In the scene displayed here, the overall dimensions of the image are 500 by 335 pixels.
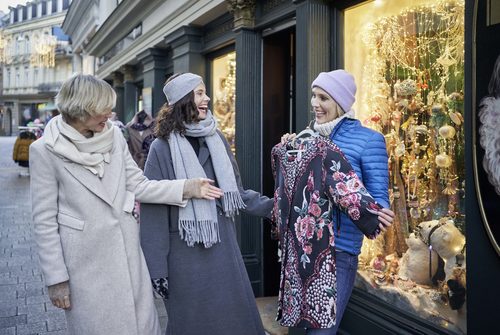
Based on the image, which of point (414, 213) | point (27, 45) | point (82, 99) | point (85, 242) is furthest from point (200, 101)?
point (27, 45)

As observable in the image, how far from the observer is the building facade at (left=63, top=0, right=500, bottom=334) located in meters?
3.06

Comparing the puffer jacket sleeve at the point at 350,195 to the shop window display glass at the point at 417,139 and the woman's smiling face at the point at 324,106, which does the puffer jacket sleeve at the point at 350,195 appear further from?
the shop window display glass at the point at 417,139

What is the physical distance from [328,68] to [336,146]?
1894 mm

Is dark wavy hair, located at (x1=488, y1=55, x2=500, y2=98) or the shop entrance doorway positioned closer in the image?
dark wavy hair, located at (x1=488, y1=55, x2=500, y2=98)

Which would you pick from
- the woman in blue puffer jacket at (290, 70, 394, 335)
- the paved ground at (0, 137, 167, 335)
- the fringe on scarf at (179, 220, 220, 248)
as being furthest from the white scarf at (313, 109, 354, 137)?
the paved ground at (0, 137, 167, 335)

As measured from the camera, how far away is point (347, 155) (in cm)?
245

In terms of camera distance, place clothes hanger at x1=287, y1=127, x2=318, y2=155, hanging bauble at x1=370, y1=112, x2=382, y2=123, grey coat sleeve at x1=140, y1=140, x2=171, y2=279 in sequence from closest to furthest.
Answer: clothes hanger at x1=287, y1=127, x2=318, y2=155 → grey coat sleeve at x1=140, y1=140, x2=171, y2=279 → hanging bauble at x1=370, y1=112, x2=382, y2=123

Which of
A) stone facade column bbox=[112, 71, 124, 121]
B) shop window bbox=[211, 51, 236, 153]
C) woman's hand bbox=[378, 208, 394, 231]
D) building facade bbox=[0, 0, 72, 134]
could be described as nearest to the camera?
woman's hand bbox=[378, 208, 394, 231]

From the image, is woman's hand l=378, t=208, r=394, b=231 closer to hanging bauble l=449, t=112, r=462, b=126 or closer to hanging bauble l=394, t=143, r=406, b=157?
hanging bauble l=449, t=112, r=462, b=126

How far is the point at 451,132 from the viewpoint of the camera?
3168mm

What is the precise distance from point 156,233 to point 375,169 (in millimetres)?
1165

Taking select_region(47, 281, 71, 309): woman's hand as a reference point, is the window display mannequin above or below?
above

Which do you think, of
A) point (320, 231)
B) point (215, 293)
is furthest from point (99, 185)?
point (320, 231)

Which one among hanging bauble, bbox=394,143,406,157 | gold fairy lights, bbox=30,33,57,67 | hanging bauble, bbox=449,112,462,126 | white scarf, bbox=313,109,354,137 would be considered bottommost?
hanging bauble, bbox=394,143,406,157
